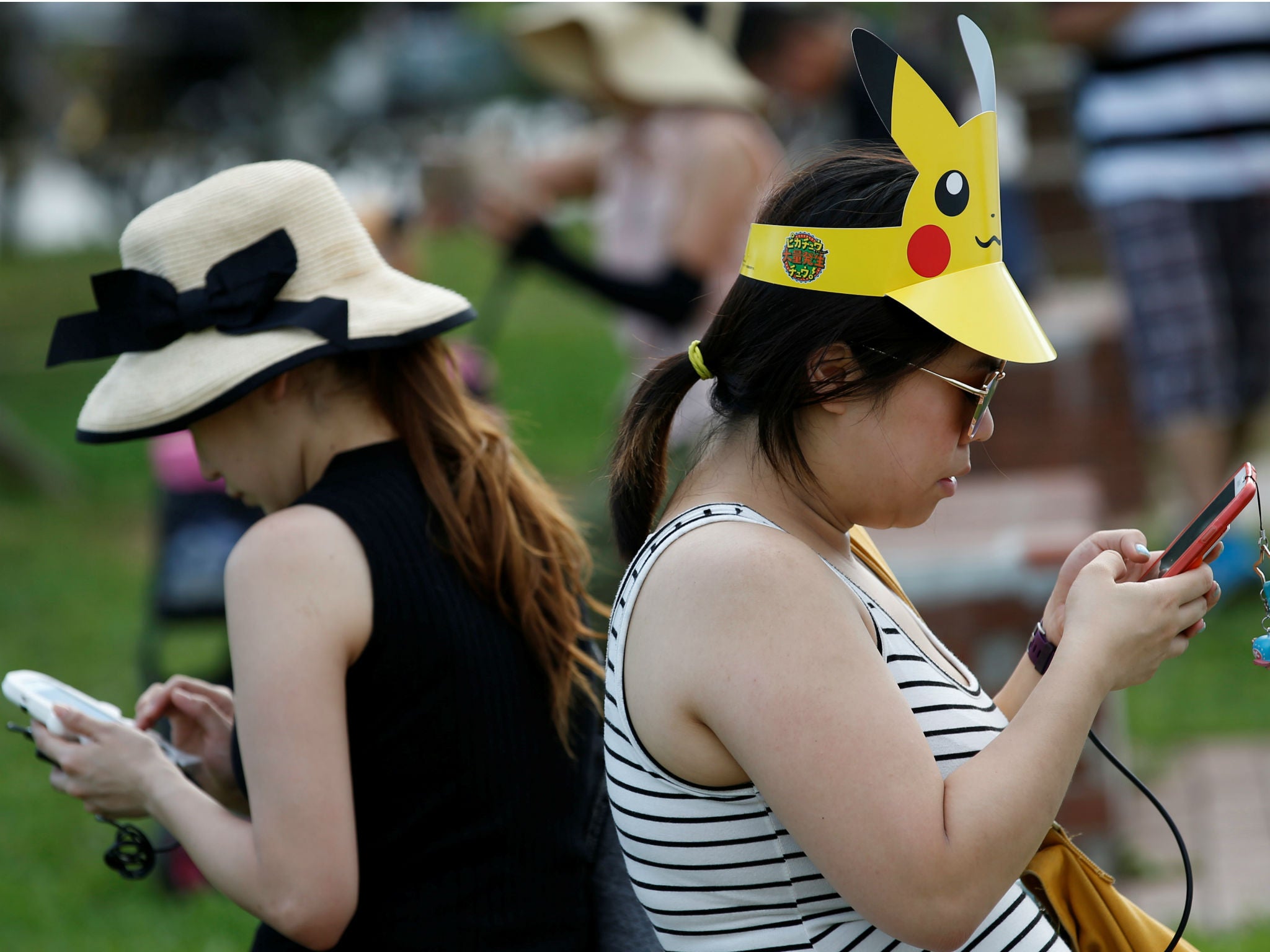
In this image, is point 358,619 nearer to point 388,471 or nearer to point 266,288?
point 388,471

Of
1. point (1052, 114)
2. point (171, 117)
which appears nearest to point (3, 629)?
point (1052, 114)

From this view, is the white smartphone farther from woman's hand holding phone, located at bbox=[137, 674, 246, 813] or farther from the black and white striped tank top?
the black and white striped tank top

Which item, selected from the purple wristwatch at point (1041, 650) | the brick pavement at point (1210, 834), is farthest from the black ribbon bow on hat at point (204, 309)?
the brick pavement at point (1210, 834)

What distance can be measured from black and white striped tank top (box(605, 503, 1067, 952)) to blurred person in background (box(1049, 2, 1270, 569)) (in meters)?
3.56

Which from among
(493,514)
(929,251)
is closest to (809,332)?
(929,251)

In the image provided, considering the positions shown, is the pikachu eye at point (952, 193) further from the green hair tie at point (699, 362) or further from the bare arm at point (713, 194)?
the bare arm at point (713, 194)

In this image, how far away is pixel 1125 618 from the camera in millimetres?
1426

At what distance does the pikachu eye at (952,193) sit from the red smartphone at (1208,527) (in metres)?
0.43

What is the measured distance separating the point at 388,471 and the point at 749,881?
2.77 ft

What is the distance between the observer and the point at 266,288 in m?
2.04

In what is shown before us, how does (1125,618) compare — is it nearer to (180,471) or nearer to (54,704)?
(54,704)

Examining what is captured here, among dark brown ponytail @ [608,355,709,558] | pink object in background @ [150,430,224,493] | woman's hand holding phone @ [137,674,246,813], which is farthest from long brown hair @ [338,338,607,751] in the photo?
pink object in background @ [150,430,224,493]

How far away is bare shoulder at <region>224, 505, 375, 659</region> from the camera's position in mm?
1800

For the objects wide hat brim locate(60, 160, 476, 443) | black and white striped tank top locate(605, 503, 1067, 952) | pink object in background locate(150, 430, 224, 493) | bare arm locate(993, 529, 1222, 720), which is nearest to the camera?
black and white striped tank top locate(605, 503, 1067, 952)
